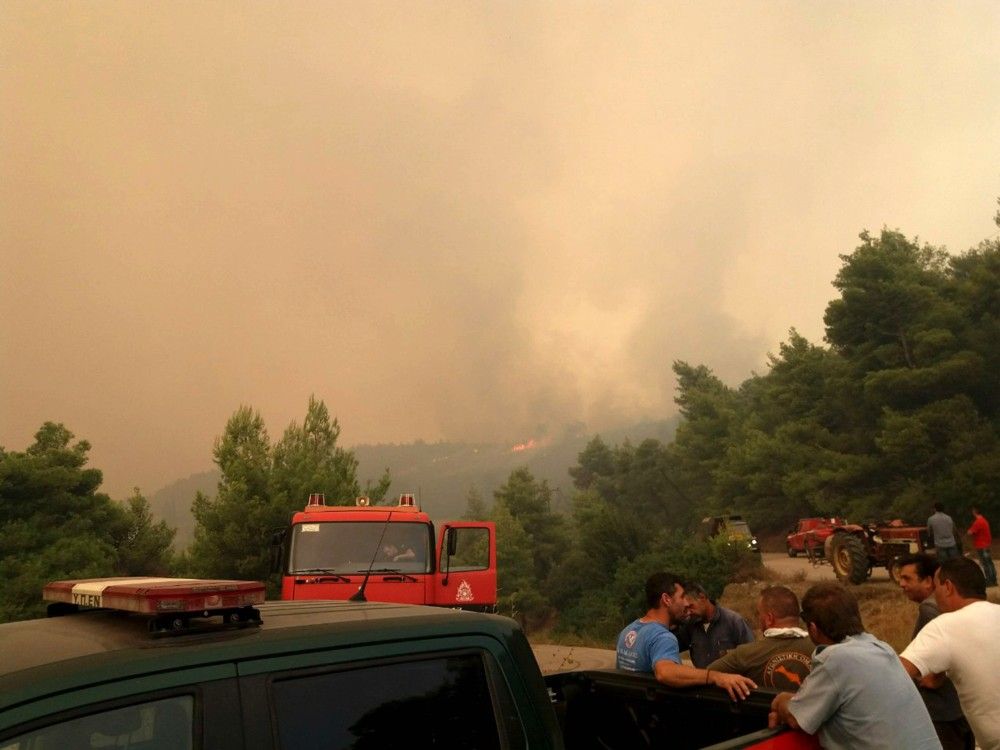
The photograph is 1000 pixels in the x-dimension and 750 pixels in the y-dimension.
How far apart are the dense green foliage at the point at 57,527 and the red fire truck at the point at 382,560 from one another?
1834 cm

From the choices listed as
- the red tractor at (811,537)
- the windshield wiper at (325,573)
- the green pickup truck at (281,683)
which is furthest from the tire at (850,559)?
the green pickup truck at (281,683)

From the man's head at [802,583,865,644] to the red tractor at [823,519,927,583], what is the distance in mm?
17451

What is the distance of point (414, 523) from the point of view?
1047 cm

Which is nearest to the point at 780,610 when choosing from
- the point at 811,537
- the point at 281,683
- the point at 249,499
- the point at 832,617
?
the point at 832,617

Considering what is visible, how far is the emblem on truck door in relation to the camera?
1021 centimetres

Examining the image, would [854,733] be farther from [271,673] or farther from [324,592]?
[324,592]

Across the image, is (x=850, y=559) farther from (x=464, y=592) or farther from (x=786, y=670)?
(x=786, y=670)

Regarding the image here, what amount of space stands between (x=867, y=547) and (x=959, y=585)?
18495 mm

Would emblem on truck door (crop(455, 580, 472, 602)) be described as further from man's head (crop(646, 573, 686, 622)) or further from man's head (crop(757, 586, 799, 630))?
man's head (crop(757, 586, 799, 630))

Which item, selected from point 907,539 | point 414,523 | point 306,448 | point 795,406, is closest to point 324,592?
point 414,523

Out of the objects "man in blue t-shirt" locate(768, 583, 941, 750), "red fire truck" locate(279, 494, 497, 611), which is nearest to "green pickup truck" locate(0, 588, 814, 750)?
"man in blue t-shirt" locate(768, 583, 941, 750)

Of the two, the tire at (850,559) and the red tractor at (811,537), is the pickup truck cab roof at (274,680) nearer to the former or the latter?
the tire at (850,559)

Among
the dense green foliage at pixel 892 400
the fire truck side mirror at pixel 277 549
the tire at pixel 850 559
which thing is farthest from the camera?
the dense green foliage at pixel 892 400

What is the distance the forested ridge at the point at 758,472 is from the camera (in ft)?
86.7
